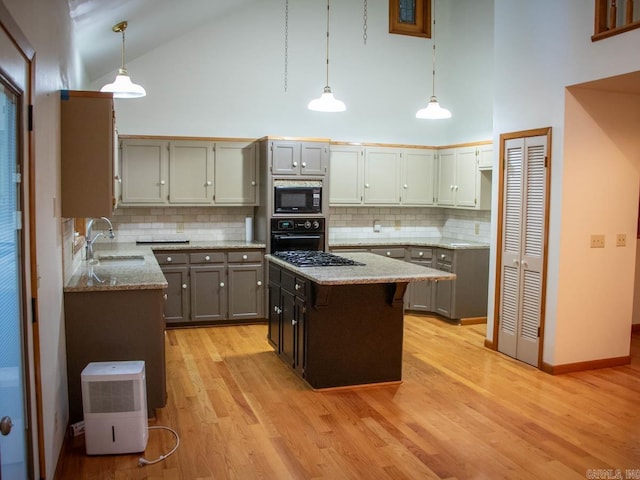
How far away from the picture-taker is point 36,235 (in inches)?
103

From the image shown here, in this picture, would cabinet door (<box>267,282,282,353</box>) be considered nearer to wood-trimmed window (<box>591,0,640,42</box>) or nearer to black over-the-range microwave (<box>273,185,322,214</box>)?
black over-the-range microwave (<box>273,185,322,214</box>)

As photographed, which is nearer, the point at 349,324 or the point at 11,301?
the point at 11,301

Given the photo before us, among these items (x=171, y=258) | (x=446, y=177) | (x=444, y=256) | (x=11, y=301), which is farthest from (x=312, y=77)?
(x=11, y=301)

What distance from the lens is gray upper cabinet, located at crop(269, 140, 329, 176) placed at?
6742 mm

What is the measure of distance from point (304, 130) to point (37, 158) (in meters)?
4.98

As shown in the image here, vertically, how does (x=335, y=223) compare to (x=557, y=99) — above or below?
below

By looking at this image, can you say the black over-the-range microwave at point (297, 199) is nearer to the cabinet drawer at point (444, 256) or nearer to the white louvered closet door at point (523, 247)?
the cabinet drawer at point (444, 256)

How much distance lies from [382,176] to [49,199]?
5016mm

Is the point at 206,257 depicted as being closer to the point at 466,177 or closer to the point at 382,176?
the point at 382,176

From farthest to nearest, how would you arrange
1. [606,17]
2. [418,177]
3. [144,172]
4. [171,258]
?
[418,177], [144,172], [171,258], [606,17]

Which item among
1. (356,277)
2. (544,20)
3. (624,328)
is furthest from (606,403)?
(544,20)

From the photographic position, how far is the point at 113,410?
137 inches

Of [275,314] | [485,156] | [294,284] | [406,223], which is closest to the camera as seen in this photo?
[294,284]

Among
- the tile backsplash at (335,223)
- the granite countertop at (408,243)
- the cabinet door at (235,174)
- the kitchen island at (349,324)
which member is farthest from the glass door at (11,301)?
the granite countertop at (408,243)
